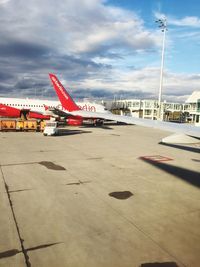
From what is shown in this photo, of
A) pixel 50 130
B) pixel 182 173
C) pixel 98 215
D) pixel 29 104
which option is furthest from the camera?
pixel 29 104

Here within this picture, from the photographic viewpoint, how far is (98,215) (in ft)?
29.4

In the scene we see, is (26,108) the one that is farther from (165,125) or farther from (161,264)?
(161,264)

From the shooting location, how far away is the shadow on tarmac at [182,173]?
45.6ft

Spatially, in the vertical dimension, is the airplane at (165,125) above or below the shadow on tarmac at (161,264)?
above

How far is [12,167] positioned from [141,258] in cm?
1124

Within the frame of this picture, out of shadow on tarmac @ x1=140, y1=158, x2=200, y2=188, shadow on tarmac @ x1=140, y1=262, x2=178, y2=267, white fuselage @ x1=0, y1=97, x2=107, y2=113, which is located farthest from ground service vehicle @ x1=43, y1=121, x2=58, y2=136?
shadow on tarmac @ x1=140, y1=262, x2=178, y2=267

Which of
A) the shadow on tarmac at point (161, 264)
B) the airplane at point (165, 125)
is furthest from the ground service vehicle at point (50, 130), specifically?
the shadow on tarmac at point (161, 264)

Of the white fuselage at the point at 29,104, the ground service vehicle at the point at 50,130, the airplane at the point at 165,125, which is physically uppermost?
the white fuselage at the point at 29,104


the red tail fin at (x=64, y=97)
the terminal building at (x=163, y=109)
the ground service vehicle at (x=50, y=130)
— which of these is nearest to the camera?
the ground service vehicle at (x=50, y=130)

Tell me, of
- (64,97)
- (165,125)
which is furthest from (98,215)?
(64,97)

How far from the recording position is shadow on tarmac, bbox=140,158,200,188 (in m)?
13.9

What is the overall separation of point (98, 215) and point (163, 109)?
63.9m

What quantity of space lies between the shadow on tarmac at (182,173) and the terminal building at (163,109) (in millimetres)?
51019

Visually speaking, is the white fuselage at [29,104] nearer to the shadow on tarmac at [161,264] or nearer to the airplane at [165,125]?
the airplane at [165,125]
